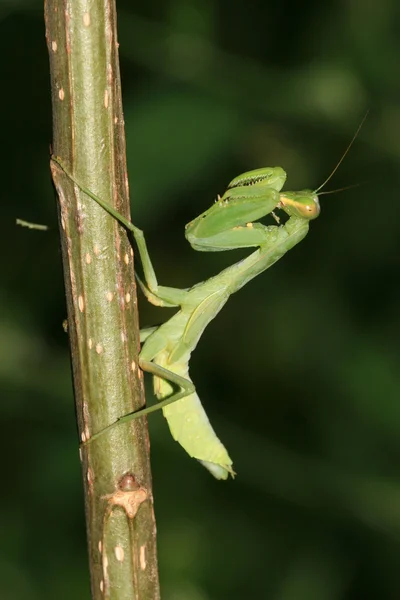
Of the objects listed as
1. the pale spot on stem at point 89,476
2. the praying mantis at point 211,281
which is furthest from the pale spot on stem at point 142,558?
the praying mantis at point 211,281

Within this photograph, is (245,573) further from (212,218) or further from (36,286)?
(212,218)

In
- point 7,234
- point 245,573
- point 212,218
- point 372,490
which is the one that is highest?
point 7,234

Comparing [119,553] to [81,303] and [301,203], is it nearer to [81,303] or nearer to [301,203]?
[81,303]

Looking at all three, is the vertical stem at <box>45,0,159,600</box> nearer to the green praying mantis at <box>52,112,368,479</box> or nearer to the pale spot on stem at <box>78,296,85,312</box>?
the pale spot on stem at <box>78,296,85,312</box>

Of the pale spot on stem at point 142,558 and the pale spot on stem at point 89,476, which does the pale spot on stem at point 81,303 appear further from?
the pale spot on stem at point 142,558

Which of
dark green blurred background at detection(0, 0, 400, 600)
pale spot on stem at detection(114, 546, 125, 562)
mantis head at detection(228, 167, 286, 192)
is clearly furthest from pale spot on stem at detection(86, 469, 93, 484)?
dark green blurred background at detection(0, 0, 400, 600)

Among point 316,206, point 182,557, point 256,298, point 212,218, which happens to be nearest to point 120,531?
point 212,218

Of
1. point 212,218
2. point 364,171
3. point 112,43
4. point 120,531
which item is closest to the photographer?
point 112,43
